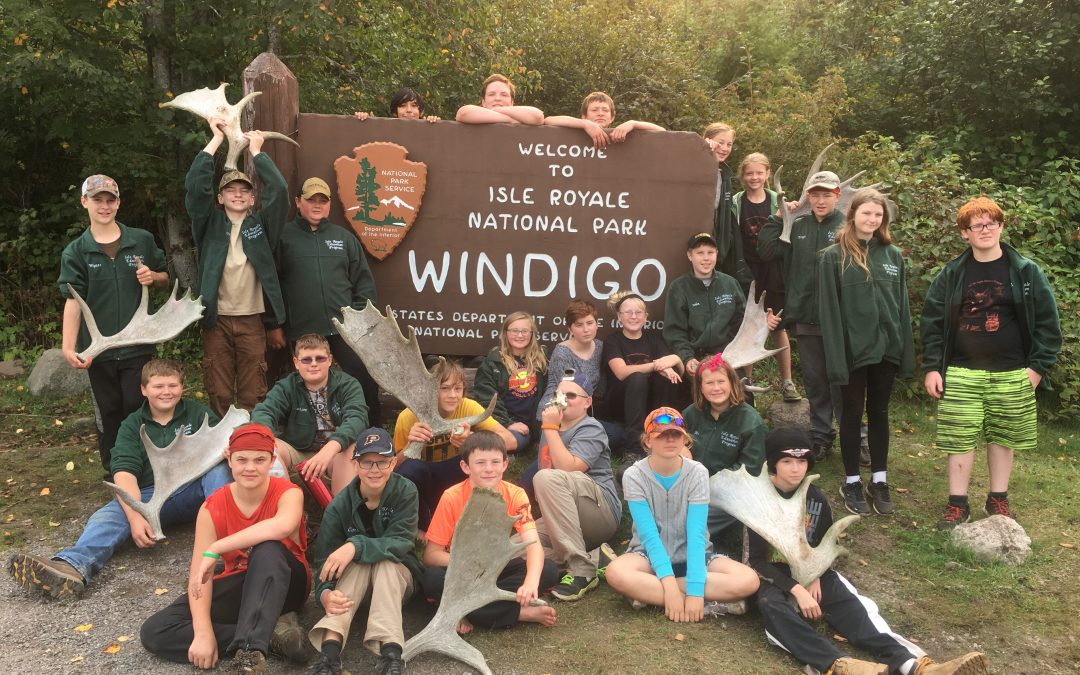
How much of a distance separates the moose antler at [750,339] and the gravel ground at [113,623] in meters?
2.68

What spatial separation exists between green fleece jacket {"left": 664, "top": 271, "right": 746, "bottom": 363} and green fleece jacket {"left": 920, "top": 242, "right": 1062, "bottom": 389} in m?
1.28

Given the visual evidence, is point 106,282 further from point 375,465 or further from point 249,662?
point 249,662

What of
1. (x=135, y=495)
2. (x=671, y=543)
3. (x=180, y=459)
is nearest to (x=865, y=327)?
(x=671, y=543)

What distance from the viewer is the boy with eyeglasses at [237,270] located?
5527mm

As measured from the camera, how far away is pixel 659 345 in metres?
6.08

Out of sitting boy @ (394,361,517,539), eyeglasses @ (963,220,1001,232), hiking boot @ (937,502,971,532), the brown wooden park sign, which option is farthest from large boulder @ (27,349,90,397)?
eyeglasses @ (963,220,1001,232)

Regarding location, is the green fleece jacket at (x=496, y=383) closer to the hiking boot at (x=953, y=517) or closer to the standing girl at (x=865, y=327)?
the standing girl at (x=865, y=327)

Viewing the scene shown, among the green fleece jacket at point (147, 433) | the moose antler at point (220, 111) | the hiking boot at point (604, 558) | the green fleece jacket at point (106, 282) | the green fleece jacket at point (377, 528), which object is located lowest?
the hiking boot at point (604, 558)

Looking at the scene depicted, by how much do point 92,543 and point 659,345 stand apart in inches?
141

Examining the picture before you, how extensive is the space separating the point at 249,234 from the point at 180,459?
1.51 m

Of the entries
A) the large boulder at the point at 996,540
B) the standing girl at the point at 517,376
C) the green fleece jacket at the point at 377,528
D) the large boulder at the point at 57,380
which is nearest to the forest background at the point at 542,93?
the large boulder at the point at 57,380

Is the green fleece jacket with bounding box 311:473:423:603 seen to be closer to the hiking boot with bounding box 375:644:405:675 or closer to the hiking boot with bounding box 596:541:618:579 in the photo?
the hiking boot with bounding box 375:644:405:675

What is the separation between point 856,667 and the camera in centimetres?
372

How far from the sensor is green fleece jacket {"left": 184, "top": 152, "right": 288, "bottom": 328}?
5.54 meters
